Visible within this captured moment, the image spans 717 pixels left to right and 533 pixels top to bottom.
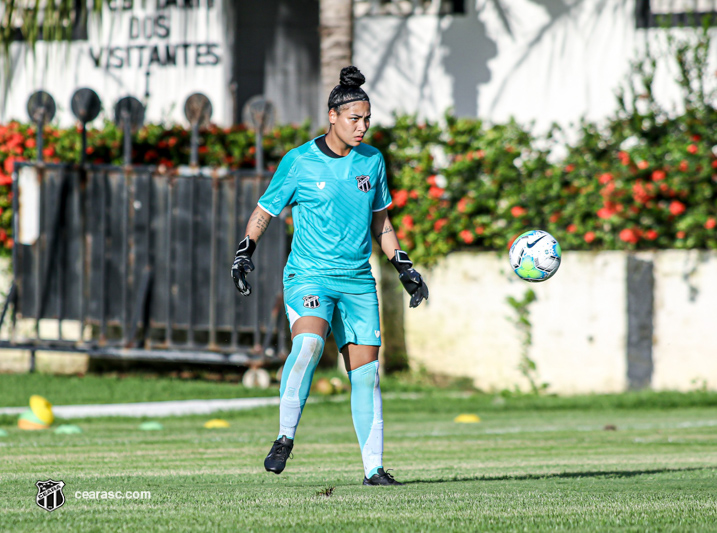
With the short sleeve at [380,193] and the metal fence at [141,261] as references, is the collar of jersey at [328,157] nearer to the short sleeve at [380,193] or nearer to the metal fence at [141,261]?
the short sleeve at [380,193]

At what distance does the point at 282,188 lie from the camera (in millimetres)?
6180

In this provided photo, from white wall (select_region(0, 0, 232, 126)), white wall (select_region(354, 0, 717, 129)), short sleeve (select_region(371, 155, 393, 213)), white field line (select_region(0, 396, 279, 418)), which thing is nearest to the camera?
short sleeve (select_region(371, 155, 393, 213))

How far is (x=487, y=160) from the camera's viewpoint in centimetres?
1365

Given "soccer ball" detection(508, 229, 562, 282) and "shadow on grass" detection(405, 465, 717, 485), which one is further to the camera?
"soccer ball" detection(508, 229, 562, 282)

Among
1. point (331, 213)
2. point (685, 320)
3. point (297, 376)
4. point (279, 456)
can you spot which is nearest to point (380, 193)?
Result: point (331, 213)

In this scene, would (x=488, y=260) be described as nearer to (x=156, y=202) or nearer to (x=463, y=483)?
(x=156, y=202)

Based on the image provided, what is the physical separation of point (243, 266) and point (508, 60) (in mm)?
10778

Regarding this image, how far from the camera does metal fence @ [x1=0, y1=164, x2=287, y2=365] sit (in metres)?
13.3

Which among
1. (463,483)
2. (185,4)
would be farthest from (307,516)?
(185,4)

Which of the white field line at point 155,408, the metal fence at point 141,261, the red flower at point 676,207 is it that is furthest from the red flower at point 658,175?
the white field line at point 155,408

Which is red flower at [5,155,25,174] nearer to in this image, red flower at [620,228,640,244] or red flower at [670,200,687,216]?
red flower at [620,228,640,244]

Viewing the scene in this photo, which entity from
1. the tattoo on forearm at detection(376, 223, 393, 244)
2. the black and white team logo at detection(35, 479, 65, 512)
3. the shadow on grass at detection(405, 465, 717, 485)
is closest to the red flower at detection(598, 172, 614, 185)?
the shadow on grass at detection(405, 465, 717, 485)

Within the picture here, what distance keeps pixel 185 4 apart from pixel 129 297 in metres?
5.41

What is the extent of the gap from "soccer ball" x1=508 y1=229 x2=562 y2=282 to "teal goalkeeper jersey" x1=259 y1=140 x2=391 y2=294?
3.73ft
